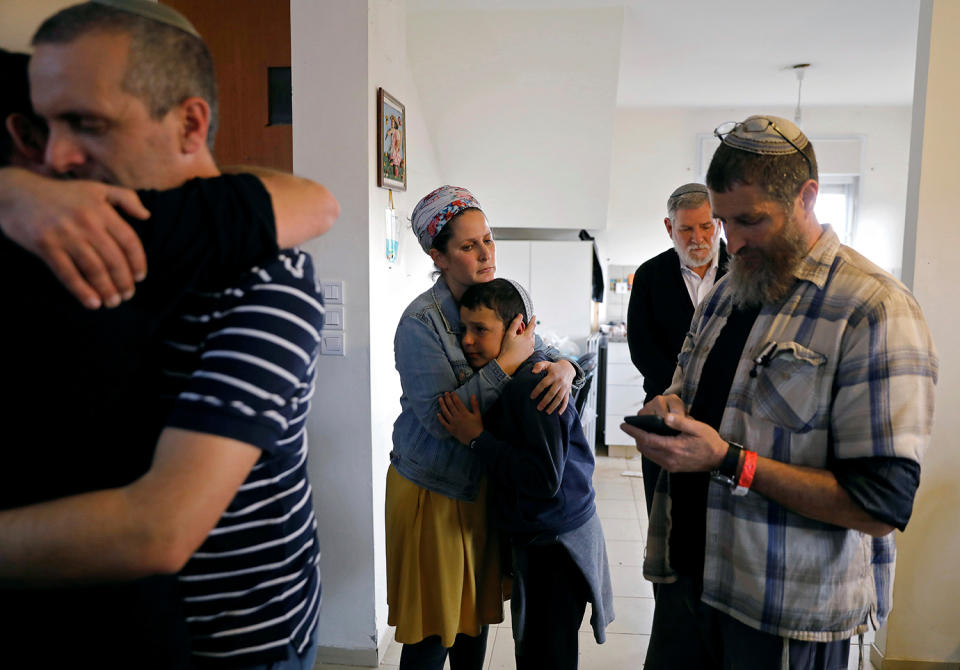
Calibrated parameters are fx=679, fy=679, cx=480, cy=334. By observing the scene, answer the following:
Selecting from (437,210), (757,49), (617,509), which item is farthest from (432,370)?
(757,49)

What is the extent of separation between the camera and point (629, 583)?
10.6 ft

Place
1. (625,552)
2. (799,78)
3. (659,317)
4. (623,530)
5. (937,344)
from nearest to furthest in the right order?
(937,344)
(659,317)
(625,552)
(623,530)
(799,78)

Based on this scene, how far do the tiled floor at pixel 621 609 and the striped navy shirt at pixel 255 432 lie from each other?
1979 millimetres

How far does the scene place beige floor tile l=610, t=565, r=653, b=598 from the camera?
3111 millimetres

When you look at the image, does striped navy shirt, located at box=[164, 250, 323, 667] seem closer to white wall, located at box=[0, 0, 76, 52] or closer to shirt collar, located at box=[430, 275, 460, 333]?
shirt collar, located at box=[430, 275, 460, 333]

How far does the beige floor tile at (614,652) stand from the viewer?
8.36ft

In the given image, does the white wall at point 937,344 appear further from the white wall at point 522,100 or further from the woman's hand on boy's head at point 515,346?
the white wall at point 522,100

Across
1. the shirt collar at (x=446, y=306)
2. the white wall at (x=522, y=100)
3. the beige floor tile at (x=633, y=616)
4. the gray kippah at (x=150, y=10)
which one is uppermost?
the white wall at (x=522, y=100)

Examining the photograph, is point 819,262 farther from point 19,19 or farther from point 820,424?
point 19,19

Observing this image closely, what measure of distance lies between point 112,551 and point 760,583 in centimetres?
106

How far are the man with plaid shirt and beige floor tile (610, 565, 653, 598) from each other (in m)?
1.83

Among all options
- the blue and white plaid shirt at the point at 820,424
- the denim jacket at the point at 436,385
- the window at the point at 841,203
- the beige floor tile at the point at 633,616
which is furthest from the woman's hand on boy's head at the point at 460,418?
the window at the point at 841,203

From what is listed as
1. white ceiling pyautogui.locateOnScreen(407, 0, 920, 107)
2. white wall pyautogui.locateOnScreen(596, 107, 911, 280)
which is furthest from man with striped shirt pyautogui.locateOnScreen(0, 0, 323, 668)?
white wall pyautogui.locateOnScreen(596, 107, 911, 280)

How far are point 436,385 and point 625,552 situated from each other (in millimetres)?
2314
